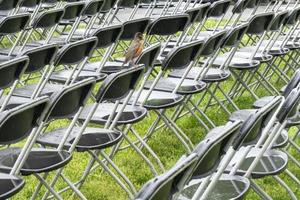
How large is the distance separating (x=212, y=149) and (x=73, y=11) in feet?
14.4

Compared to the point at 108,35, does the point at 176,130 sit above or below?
below

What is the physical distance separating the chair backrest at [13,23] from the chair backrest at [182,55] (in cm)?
180

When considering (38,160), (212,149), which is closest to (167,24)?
(38,160)

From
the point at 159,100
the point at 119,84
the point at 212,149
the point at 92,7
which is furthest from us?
the point at 92,7

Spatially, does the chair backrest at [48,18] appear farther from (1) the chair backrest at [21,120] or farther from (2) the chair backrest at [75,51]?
(1) the chair backrest at [21,120]

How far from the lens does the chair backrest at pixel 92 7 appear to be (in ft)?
22.3

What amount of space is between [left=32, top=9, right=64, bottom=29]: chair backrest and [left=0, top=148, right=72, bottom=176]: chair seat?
2.44m

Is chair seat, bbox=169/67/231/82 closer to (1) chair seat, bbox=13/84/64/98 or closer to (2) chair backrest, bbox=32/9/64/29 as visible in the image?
(1) chair seat, bbox=13/84/64/98

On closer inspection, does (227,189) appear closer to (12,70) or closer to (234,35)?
(12,70)

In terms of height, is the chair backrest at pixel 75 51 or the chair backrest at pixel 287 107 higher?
the chair backrest at pixel 75 51

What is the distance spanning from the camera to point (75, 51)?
466 centimetres

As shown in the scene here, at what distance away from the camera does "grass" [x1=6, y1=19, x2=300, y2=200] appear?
4832 millimetres

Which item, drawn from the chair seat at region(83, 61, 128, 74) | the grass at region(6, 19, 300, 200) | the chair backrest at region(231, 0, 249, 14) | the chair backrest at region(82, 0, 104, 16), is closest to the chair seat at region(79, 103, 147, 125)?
the grass at region(6, 19, 300, 200)

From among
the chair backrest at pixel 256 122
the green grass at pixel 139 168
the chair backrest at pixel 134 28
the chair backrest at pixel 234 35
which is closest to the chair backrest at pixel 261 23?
the chair backrest at pixel 234 35
